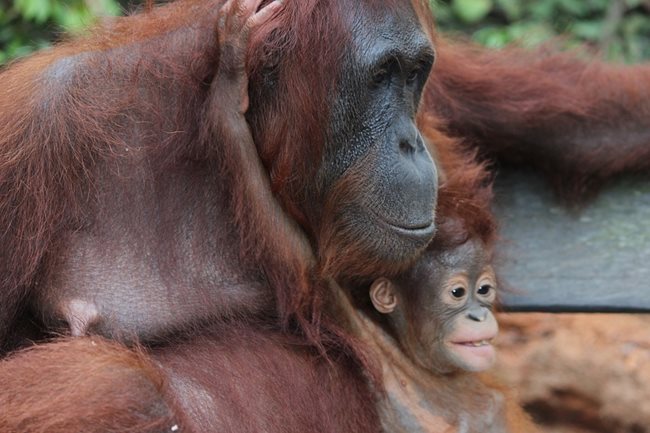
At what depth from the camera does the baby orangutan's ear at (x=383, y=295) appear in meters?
3.15

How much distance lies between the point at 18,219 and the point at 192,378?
1.99 feet

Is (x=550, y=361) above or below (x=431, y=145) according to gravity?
below

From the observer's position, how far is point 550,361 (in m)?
3.90

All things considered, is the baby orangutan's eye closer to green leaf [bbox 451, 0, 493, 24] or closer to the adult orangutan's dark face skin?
the adult orangutan's dark face skin

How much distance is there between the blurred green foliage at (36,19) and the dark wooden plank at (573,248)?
2018mm

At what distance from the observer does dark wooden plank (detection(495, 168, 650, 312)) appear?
3818mm

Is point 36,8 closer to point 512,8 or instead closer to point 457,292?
point 512,8

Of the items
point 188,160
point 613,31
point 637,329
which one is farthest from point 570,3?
point 188,160

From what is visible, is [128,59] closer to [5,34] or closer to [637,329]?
[637,329]

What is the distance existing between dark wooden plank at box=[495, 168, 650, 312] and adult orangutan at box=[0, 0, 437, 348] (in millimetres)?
1045

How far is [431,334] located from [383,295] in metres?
0.18

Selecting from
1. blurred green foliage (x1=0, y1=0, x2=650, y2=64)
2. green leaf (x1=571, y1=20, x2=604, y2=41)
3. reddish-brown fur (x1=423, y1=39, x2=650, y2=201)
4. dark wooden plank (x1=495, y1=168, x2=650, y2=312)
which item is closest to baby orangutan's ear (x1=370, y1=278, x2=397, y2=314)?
dark wooden plank (x1=495, y1=168, x2=650, y2=312)

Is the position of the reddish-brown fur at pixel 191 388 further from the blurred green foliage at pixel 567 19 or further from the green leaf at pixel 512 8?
the green leaf at pixel 512 8

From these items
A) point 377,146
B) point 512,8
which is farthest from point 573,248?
point 512,8
